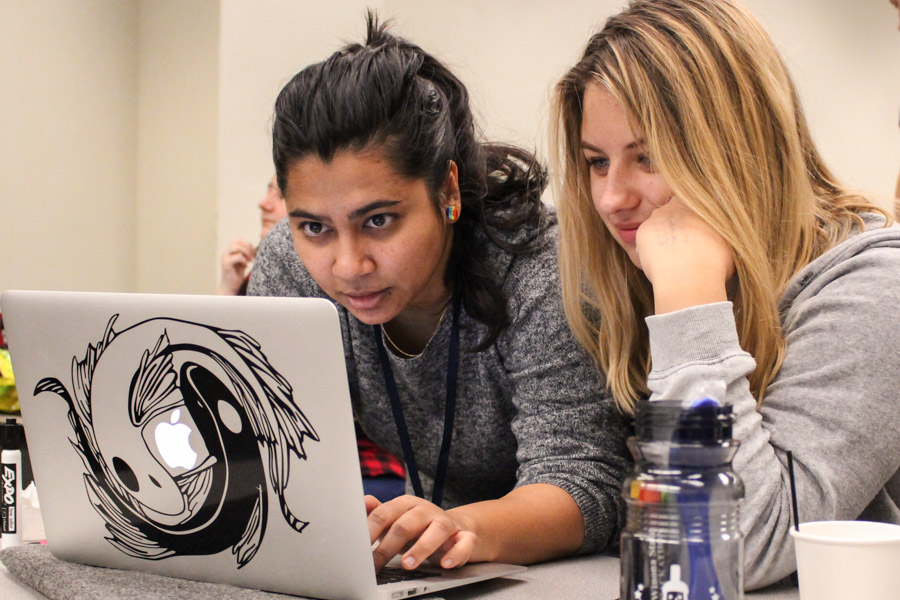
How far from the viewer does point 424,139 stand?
1.12m

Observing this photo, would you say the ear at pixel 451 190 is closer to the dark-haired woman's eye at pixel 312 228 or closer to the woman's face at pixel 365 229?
the woman's face at pixel 365 229

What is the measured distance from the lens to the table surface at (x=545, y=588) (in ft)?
2.60

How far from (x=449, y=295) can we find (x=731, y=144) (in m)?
0.47

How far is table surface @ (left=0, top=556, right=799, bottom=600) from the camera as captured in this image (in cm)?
79

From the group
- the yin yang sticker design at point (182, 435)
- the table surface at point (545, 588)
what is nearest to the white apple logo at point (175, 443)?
the yin yang sticker design at point (182, 435)

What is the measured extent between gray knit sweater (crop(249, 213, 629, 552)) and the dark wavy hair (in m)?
0.03

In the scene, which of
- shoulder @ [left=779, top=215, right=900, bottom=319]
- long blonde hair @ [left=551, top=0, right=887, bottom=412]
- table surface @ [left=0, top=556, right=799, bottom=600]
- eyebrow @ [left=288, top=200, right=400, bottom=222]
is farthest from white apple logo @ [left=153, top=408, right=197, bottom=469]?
shoulder @ [left=779, top=215, right=900, bottom=319]

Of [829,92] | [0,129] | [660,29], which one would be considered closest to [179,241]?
[0,129]

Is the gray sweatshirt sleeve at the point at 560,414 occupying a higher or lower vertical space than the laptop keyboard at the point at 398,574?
higher

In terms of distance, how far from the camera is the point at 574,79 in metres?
1.06

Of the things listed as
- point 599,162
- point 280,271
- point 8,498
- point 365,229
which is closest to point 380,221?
point 365,229

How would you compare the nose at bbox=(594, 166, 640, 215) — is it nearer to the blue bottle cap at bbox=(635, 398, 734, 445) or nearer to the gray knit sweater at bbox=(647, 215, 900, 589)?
the gray knit sweater at bbox=(647, 215, 900, 589)

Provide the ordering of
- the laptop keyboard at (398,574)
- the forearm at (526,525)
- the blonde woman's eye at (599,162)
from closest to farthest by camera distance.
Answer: the laptop keyboard at (398,574), the forearm at (526,525), the blonde woman's eye at (599,162)

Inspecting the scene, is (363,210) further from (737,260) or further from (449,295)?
(737,260)
